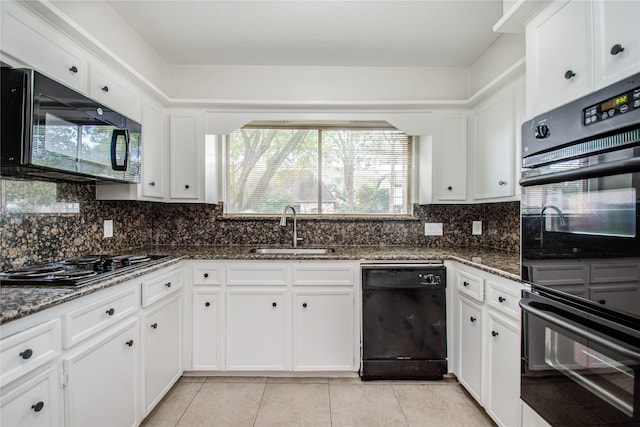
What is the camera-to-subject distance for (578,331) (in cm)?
103

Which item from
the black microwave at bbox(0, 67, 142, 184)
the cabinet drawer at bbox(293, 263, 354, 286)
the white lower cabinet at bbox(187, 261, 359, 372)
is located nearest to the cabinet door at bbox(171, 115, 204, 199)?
the black microwave at bbox(0, 67, 142, 184)

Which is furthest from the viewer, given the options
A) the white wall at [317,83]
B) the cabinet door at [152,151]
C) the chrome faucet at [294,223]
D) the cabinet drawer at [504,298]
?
the white wall at [317,83]

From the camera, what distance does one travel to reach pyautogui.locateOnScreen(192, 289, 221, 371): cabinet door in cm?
221

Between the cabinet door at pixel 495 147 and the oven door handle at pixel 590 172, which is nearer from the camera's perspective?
the oven door handle at pixel 590 172

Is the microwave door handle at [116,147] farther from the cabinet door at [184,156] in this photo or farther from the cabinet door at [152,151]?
the cabinet door at [184,156]

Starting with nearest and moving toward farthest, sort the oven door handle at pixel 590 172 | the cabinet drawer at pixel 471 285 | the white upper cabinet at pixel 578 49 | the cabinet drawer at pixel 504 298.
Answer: the oven door handle at pixel 590 172 < the white upper cabinet at pixel 578 49 < the cabinet drawer at pixel 504 298 < the cabinet drawer at pixel 471 285

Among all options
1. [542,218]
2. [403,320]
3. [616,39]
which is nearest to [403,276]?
[403,320]

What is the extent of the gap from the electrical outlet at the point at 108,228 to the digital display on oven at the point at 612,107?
2778 mm

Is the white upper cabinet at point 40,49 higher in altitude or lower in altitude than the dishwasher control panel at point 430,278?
higher

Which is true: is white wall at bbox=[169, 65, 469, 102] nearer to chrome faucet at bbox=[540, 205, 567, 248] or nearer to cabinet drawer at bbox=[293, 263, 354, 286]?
cabinet drawer at bbox=[293, 263, 354, 286]

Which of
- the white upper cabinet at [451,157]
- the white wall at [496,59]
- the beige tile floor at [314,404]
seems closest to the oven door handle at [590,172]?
the white upper cabinet at [451,157]

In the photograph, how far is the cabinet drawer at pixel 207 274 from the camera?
2211mm

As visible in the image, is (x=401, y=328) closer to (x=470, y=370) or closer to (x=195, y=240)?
(x=470, y=370)

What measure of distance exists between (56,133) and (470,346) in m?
2.61
